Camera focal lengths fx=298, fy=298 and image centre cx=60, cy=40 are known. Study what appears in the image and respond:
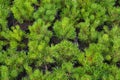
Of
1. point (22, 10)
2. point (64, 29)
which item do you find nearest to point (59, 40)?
Result: point (64, 29)

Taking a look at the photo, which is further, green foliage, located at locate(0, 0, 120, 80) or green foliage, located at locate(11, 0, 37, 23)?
green foliage, located at locate(11, 0, 37, 23)

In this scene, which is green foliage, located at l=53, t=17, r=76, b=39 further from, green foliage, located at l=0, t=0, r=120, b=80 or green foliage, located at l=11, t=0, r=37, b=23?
green foliage, located at l=11, t=0, r=37, b=23

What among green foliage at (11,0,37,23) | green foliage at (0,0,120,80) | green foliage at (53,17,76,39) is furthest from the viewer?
green foliage at (11,0,37,23)

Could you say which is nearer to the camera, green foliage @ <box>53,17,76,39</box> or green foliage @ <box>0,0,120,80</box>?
green foliage @ <box>0,0,120,80</box>

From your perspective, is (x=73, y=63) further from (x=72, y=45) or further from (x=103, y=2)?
(x=103, y=2)

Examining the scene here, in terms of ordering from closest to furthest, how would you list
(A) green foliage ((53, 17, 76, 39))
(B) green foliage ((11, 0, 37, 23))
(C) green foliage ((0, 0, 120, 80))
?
(C) green foliage ((0, 0, 120, 80)) < (A) green foliage ((53, 17, 76, 39)) < (B) green foliage ((11, 0, 37, 23))

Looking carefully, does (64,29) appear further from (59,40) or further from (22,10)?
(22,10)

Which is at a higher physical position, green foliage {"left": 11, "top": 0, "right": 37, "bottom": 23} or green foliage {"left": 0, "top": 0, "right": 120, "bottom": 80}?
green foliage {"left": 11, "top": 0, "right": 37, "bottom": 23}

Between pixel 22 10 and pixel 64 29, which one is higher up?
pixel 22 10

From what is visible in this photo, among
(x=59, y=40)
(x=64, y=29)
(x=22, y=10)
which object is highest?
(x=22, y=10)

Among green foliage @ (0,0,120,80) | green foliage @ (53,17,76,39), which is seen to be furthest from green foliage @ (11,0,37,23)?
green foliage @ (53,17,76,39)
